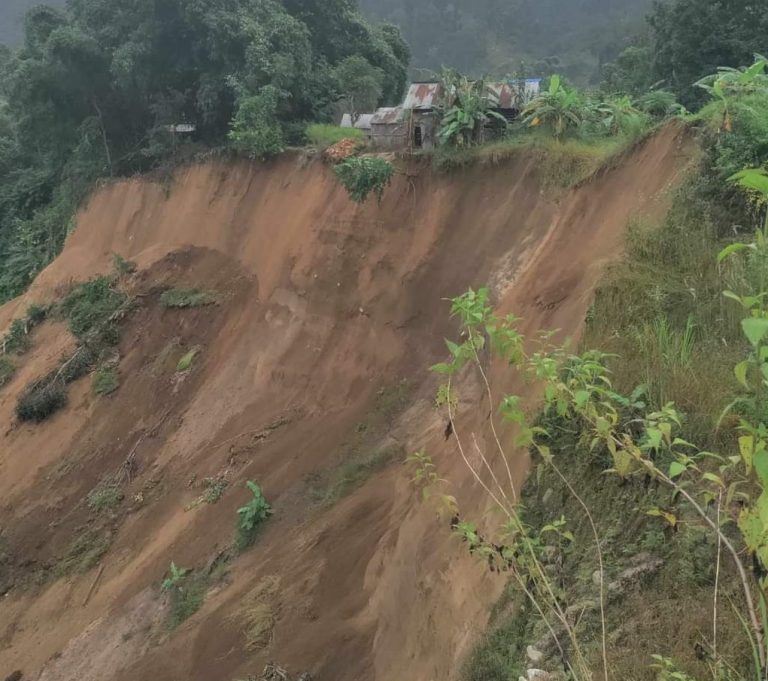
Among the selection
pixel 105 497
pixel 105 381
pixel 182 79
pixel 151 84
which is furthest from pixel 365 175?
pixel 151 84

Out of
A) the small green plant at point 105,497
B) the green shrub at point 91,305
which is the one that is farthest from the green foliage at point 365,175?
the small green plant at point 105,497

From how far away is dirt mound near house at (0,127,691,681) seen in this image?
677 cm

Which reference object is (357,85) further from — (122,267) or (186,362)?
(186,362)

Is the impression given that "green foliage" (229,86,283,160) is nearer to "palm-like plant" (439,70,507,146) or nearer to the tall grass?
"palm-like plant" (439,70,507,146)

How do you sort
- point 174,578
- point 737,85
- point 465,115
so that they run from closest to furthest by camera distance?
point 737,85
point 174,578
point 465,115

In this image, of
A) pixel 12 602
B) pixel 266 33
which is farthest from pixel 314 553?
pixel 266 33

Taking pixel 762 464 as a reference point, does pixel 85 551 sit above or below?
below

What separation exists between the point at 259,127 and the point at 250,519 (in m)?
9.78

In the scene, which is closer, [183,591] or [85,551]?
[183,591]

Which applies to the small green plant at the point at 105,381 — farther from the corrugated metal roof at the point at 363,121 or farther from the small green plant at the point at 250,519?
the corrugated metal roof at the point at 363,121

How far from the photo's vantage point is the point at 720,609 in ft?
10.3

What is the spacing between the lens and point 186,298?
14242 millimetres

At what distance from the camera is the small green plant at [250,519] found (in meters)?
8.67

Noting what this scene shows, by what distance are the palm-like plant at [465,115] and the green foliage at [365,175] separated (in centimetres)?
121
